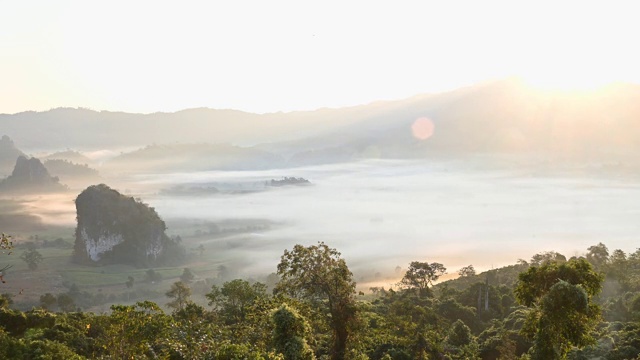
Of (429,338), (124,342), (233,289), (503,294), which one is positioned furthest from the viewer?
(503,294)

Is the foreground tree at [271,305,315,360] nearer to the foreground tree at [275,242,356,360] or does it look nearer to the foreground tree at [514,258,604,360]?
the foreground tree at [275,242,356,360]

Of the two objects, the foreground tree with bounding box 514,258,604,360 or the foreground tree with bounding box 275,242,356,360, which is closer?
the foreground tree with bounding box 514,258,604,360

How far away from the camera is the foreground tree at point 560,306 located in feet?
102

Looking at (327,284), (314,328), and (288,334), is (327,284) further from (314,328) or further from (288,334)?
(288,334)

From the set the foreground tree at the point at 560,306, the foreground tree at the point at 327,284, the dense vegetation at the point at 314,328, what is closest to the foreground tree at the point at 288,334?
→ the dense vegetation at the point at 314,328

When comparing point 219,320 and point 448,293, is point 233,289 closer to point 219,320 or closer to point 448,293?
point 219,320

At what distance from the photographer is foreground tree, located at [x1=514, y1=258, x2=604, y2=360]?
31.0 metres

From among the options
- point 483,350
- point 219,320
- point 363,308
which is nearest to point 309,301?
point 363,308

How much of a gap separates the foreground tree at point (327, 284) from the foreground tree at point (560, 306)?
13.1 meters

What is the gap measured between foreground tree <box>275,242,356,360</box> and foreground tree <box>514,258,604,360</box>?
1306cm

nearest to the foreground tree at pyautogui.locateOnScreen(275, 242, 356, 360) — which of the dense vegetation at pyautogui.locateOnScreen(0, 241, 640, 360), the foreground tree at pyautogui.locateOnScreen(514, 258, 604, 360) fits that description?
the dense vegetation at pyautogui.locateOnScreen(0, 241, 640, 360)

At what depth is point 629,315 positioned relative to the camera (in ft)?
211

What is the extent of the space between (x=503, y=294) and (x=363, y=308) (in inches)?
2560

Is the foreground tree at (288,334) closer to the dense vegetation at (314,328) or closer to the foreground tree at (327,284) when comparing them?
the dense vegetation at (314,328)
